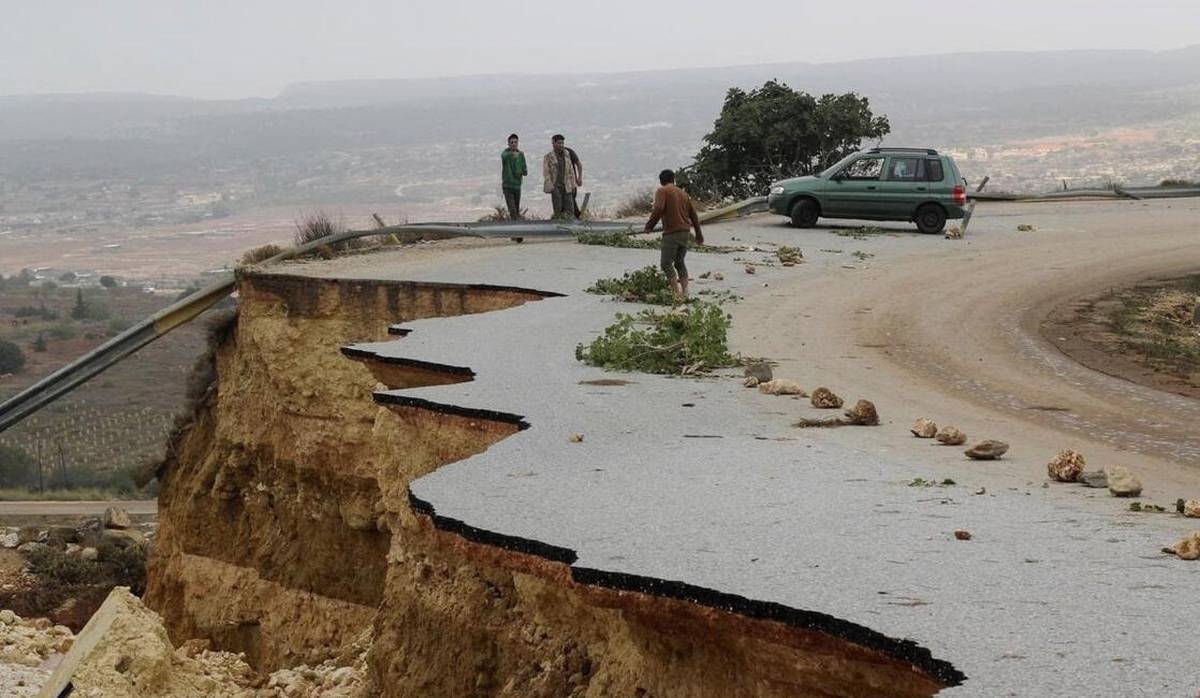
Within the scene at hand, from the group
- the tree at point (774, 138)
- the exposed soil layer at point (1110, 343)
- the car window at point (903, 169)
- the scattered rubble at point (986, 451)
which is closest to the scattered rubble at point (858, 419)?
the scattered rubble at point (986, 451)

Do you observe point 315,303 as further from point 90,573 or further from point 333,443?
point 90,573

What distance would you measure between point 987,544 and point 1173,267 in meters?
17.5

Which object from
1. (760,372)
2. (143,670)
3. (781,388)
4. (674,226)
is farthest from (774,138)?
(143,670)

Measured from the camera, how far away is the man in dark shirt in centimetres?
1955

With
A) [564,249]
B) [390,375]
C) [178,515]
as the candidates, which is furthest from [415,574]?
[564,249]

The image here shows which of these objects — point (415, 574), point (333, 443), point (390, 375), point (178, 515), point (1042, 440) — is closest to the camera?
point (415, 574)

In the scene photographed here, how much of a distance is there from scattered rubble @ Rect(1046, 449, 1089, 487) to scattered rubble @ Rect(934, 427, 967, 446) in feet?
4.65

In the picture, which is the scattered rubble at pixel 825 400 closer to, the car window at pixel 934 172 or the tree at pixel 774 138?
the car window at pixel 934 172

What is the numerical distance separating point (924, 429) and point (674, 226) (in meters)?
7.65

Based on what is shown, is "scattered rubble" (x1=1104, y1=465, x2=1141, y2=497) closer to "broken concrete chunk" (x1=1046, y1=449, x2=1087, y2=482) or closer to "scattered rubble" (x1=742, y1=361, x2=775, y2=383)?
"broken concrete chunk" (x1=1046, y1=449, x2=1087, y2=482)

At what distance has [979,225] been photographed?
3122 centimetres

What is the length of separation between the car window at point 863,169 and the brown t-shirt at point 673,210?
1073 centimetres

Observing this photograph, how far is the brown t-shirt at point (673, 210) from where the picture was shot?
19.6 m

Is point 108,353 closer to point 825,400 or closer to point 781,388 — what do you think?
point 781,388
